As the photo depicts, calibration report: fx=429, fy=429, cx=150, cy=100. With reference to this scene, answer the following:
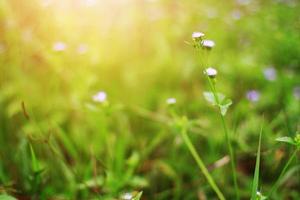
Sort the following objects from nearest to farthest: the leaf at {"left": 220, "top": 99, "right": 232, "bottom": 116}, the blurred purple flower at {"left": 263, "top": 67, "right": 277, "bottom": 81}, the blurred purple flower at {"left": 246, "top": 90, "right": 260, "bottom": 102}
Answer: the leaf at {"left": 220, "top": 99, "right": 232, "bottom": 116}, the blurred purple flower at {"left": 246, "top": 90, "right": 260, "bottom": 102}, the blurred purple flower at {"left": 263, "top": 67, "right": 277, "bottom": 81}

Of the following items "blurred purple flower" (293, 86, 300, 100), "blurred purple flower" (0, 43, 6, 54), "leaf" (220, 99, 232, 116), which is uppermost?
"leaf" (220, 99, 232, 116)

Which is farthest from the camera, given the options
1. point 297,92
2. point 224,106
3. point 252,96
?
point 297,92

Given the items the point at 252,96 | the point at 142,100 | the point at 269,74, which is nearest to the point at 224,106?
the point at 252,96

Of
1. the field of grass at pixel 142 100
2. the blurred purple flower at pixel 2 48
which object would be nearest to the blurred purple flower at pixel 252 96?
the field of grass at pixel 142 100

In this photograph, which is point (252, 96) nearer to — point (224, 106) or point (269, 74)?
point (269, 74)

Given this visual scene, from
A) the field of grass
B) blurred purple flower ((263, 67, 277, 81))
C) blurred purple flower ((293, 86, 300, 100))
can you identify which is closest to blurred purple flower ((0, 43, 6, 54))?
the field of grass

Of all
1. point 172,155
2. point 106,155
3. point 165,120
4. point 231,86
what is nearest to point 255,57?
point 231,86

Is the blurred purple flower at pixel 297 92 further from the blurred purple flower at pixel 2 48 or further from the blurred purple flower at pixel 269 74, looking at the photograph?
the blurred purple flower at pixel 2 48

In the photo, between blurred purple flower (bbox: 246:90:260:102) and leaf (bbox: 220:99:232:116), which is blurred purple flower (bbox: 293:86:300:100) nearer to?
blurred purple flower (bbox: 246:90:260:102)
